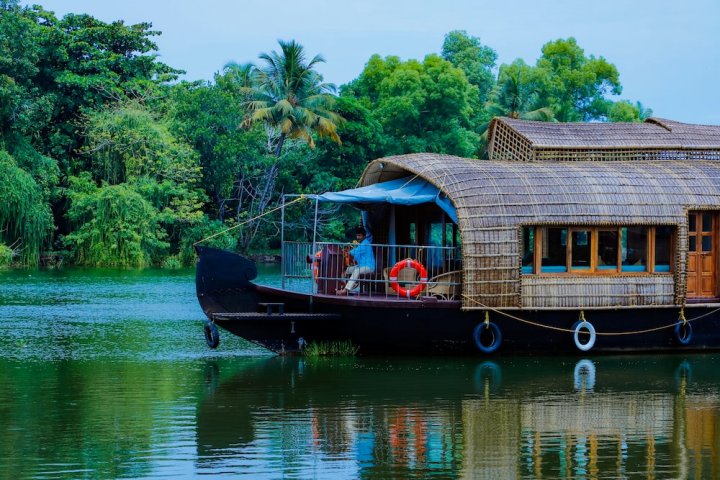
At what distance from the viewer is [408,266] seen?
1307cm

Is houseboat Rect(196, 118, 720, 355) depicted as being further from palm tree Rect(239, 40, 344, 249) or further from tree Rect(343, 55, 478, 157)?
tree Rect(343, 55, 478, 157)

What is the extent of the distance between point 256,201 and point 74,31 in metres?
7.41

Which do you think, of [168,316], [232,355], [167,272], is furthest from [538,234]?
[167,272]

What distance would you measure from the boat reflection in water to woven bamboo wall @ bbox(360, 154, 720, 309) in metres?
0.80

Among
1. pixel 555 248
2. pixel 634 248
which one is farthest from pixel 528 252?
pixel 634 248

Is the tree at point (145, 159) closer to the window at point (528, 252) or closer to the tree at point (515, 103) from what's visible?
the tree at point (515, 103)

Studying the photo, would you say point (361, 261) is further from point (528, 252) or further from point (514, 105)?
point (514, 105)

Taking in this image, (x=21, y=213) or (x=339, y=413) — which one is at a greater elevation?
(x=21, y=213)

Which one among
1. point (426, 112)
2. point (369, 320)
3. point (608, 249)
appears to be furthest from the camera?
point (426, 112)

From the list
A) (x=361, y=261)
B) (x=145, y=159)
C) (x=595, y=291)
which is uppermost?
(x=145, y=159)

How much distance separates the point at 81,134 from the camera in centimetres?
3353

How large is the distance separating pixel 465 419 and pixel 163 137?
81.3 feet

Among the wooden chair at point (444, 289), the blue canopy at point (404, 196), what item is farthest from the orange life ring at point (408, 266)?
the blue canopy at point (404, 196)

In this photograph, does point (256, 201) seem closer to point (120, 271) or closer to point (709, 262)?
point (120, 271)
